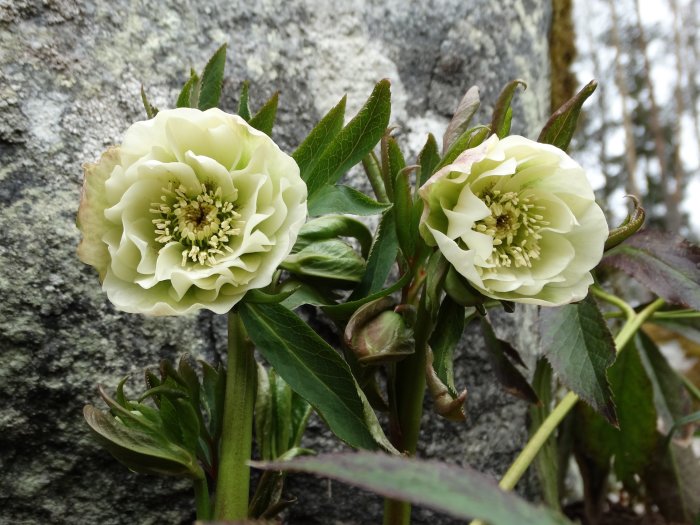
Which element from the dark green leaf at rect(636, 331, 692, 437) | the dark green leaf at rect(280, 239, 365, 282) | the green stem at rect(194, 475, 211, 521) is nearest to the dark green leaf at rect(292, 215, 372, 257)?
the dark green leaf at rect(280, 239, 365, 282)

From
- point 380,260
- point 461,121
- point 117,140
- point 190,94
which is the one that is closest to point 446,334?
point 380,260

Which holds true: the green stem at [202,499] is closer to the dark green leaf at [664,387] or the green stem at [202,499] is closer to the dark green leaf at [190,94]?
the dark green leaf at [190,94]

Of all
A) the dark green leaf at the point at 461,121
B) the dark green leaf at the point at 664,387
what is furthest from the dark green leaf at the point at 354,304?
the dark green leaf at the point at 664,387

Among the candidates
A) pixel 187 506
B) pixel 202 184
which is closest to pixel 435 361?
pixel 202 184

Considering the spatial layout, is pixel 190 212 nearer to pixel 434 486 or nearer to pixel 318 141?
pixel 318 141

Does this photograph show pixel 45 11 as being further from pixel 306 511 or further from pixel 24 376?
pixel 306 511

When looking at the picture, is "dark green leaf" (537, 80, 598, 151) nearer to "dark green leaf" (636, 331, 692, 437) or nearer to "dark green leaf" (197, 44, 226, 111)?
"dark green leaf" (197, 44, 226, 111)
